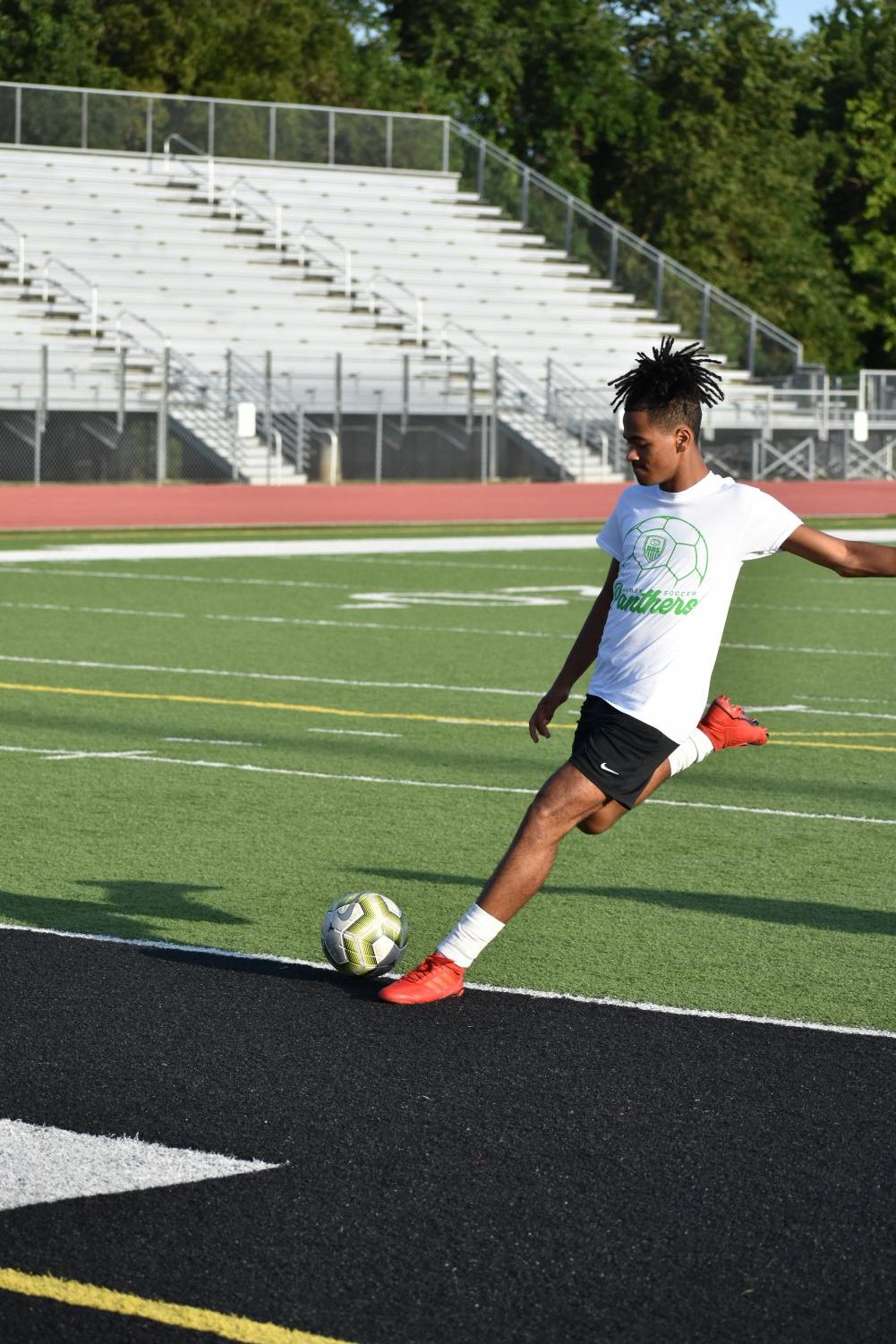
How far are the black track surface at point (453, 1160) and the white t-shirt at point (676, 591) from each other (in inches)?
35.8

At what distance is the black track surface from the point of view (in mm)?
4191

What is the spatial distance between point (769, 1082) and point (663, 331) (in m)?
40.8

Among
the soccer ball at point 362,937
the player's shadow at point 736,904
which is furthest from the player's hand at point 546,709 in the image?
the player's shadow at point 736,904

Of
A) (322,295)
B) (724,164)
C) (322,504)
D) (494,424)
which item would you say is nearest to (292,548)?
(322,504)

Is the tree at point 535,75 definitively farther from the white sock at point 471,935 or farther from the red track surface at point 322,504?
the white sock at point 471,935

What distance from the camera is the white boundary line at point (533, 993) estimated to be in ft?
20.2

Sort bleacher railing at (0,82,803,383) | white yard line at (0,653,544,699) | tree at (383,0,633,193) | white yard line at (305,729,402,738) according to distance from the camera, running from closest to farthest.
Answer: white yard line at (305,729,402,738) < white yard line at (0,653,544,699) < bleacher railing at (0,82,803,383) < tree at (383,0,633,193)

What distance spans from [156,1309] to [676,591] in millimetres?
2742

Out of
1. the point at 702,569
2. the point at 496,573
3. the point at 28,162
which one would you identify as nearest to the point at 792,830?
the point at 702,569

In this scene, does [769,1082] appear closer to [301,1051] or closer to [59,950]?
[301,1051]

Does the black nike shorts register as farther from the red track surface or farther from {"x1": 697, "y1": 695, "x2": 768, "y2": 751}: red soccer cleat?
the red track surface

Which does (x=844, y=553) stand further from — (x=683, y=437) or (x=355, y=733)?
(x=355, y=733)

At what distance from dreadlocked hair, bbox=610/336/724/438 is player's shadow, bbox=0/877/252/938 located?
2.34 meters

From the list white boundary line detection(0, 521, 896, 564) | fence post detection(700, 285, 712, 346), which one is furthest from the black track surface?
fence post detection(700, 285, 712, 346)
